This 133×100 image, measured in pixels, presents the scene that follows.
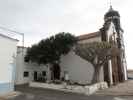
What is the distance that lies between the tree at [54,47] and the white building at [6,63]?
6.36m

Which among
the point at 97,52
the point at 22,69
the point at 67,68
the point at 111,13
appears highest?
the point at 111,13

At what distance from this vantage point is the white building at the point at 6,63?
49.5 ft

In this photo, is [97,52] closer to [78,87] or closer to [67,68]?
[78,87]

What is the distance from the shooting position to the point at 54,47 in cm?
2203

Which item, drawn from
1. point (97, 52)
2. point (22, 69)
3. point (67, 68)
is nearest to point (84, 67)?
point (67, 68)

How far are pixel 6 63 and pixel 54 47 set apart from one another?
826 centimetres

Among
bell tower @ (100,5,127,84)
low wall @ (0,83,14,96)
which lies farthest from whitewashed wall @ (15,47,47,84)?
bell tower @ (100,5,127,84)

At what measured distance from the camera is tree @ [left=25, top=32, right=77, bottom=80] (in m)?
21.9

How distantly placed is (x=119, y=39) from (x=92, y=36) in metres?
9.58

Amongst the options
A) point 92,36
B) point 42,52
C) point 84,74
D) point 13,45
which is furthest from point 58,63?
point 13,45

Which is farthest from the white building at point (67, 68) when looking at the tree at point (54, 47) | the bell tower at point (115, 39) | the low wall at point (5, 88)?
the low wall at point (5, 88)

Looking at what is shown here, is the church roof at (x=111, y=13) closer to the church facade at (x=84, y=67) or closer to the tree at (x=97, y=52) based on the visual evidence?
the church facade at (x=84, y=67)

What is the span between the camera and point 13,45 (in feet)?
55.0

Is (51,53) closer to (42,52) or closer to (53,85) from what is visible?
(42,52)
